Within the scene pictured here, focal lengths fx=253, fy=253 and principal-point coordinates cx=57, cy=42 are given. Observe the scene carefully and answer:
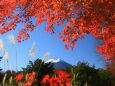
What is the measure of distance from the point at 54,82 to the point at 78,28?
1043cm

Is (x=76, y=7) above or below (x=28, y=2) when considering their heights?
below

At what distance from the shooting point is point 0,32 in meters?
17.3

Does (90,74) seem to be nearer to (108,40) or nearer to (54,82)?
(108,40)

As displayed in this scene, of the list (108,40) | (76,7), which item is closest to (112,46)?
(108,40)

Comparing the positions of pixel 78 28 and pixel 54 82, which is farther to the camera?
pixel 78 28

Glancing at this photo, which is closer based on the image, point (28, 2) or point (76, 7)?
point (76, 7)

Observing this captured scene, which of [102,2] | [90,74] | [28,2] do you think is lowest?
[90,74]

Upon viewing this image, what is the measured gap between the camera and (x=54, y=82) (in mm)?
6434

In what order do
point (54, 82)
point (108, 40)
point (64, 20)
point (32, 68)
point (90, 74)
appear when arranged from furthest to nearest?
point (108, 40)
point (64, 20)
point (90, 74)
point (32, 68)
point (54, 82)

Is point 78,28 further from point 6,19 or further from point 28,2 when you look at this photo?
point 6,19

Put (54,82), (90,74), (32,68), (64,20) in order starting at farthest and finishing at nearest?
1. (64,20)
2. (90,74)
3. (32,68)
4. (54,82)

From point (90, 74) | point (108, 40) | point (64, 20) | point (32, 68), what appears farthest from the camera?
point (108, 40)

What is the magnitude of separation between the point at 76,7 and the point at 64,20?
201cm

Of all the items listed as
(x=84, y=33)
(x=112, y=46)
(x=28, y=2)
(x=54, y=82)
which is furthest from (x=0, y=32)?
(x=54, y=82)
